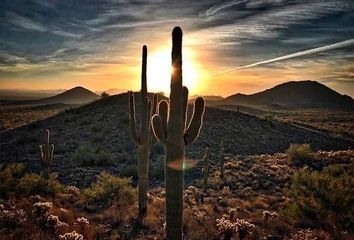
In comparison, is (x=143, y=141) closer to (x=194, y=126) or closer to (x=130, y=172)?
(x=194, y=126)

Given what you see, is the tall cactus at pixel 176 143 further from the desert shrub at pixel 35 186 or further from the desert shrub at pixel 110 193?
the desert shrub at pixel 35 186

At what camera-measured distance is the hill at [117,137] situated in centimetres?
3244

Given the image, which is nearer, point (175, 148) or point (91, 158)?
point (175, 148)

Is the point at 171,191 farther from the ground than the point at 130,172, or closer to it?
farther from the ground

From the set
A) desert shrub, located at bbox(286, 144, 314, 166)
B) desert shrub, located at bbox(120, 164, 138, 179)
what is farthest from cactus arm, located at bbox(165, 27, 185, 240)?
desert shrub, located at bbox(286, 144, 314, 166)

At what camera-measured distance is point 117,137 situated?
135ft

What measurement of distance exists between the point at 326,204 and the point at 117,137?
30.2 m

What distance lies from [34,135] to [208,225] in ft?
120

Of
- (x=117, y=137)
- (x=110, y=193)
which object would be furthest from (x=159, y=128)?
(x=117, y=137)

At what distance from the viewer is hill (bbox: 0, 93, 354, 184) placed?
3244cm

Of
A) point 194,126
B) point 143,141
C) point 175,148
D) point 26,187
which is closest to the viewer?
point 175,148

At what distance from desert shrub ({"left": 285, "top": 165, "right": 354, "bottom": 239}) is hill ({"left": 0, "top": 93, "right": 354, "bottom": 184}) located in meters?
13.9

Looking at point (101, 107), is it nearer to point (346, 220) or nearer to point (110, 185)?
point (110, 185)

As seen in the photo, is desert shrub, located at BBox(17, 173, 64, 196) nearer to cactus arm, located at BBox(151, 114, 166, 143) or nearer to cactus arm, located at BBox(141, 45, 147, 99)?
cactus arm, located at BBox(141, 45, 147, 99)
